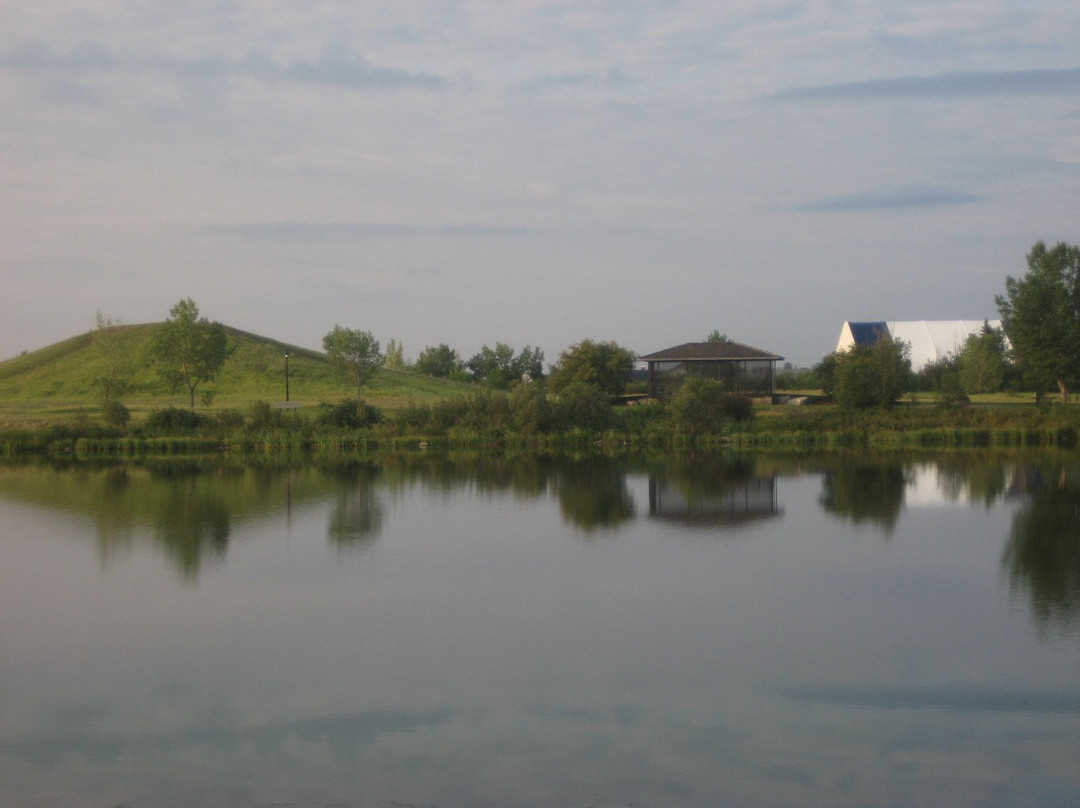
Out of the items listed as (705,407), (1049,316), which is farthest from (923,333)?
(705,407)

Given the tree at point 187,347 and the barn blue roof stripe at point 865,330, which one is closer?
the tree at point 187,347

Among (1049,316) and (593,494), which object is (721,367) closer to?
A: (1049,316)

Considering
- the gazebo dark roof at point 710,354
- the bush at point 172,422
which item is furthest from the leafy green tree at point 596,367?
the bush at point 172,422

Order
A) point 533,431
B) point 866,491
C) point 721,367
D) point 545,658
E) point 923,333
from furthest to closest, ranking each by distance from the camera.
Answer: point 923,333 < point 721,367 < point 533,431 < point 866,491 < point 545,658

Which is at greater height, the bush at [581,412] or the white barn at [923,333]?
the white barn at [923,333]

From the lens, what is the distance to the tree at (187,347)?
56000 millimetres

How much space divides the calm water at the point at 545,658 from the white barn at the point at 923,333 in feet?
199

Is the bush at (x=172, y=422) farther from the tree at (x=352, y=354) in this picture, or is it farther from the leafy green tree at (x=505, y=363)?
the leafy green tree at (x=505, y=363)

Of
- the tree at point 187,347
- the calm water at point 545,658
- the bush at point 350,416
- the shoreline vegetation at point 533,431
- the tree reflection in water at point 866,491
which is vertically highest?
the tree at point 187,347

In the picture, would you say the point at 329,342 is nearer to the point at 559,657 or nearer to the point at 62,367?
the point at 62,367

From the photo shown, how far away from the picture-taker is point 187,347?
5575 cm

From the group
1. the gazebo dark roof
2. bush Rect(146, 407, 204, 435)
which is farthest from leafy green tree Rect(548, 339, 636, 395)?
bush Rect(146, 407, 204, 435)

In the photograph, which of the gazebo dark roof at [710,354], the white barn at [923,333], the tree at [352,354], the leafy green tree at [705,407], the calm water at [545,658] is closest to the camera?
the calm water at [545,658]

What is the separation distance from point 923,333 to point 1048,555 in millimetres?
69853
